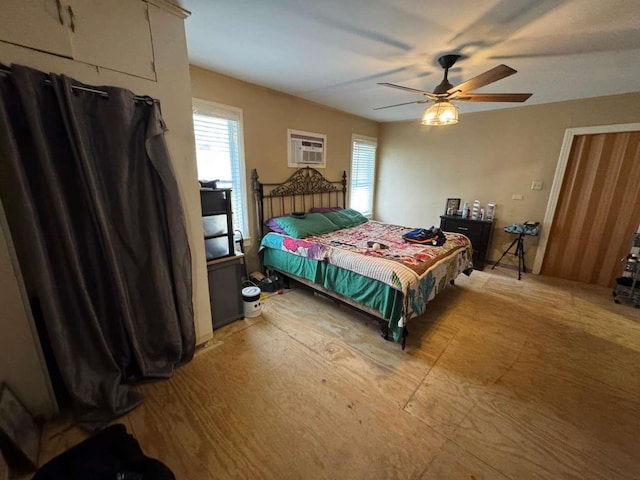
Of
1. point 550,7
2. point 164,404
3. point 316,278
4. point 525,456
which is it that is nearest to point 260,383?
point 164,404

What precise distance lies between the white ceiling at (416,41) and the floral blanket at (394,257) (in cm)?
178

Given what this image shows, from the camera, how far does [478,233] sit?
3902 mm

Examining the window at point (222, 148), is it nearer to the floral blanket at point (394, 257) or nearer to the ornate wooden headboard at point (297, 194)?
the ornate wooden headboard at point (297, 194)

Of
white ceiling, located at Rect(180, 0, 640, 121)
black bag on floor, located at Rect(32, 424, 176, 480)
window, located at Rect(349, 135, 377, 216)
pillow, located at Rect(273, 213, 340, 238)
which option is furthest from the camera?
window, located at Rect(349, 135, 377, 216)

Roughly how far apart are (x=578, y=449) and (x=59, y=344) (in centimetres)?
294

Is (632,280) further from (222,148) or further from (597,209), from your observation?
(222,148)

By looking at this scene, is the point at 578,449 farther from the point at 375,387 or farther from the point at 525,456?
the point at 375,387

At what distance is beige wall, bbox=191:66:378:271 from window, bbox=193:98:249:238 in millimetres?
83

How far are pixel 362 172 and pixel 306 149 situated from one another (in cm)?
168

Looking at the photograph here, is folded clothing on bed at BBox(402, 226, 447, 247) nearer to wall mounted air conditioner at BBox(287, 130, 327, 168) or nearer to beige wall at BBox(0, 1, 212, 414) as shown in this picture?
wall mounted air conditioner at BBox(287, 130, 327, 168)

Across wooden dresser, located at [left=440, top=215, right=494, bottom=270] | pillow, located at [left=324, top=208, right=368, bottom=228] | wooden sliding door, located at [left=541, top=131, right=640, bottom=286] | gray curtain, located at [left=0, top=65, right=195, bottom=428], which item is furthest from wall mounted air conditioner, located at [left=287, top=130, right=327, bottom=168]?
wooden sliding door, located at [left=541, top=131, right=640, bottom=286]

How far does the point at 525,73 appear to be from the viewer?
97.3 inches

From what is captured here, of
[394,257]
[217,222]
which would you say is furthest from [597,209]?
[217,222]

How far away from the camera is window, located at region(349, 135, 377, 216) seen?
4.76m
